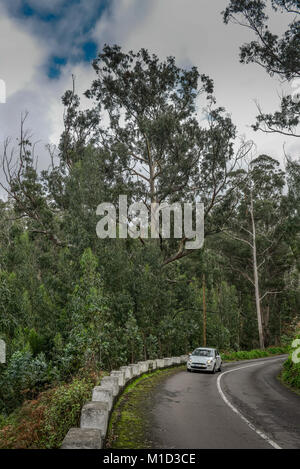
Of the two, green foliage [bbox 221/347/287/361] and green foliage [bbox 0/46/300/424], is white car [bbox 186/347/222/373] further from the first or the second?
green foliage [bbox 221/347/287/361]

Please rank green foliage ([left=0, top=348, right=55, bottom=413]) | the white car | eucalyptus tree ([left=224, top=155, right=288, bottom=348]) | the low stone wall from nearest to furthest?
the low stone wall
green foliage ([left=0, top=348, right=55, bottom=413])
the white car
eucalyptus tree ([left=224, top=155, right=288, bottom=348])

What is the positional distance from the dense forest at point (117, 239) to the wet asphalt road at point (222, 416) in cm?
333

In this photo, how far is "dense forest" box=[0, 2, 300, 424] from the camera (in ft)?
55.3

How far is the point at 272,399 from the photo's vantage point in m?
12.9

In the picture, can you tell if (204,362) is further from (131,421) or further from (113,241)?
(131,421)

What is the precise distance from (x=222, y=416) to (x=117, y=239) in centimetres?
1313

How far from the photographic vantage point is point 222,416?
9555mm

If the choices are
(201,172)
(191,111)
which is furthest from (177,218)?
(191,111)

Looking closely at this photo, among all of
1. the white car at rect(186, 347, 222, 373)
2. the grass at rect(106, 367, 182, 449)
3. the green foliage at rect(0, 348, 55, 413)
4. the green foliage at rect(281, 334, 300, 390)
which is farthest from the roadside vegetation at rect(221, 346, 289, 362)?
the grass at rect(106, 367, 182, 449)

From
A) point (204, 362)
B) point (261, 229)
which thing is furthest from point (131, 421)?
point (261, 229)

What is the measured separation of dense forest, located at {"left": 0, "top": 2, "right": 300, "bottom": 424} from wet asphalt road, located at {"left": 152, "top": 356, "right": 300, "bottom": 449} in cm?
333

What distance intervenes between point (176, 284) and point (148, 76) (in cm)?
1625

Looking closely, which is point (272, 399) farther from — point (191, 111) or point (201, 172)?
point (191, 111)

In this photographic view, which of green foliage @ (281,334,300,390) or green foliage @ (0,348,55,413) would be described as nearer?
green foliage @ (0,348,55,413)
